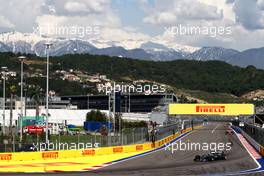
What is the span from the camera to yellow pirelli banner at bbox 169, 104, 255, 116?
88537mm

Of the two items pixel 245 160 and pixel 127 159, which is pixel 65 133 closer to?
pixel 127 159

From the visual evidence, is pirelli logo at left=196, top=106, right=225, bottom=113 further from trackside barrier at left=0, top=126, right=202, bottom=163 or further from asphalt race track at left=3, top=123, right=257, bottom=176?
asphalt race track at left=3, top=123, right=257, bottom=176

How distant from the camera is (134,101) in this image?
189625mm

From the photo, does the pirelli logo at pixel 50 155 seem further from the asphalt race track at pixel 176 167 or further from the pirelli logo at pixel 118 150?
the pirelli logo at pixel 118 150

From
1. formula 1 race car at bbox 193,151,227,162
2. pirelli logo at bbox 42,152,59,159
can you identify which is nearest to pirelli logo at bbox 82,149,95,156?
pirelli logo at bbox 42,152,59,159

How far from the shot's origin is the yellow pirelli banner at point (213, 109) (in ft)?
290

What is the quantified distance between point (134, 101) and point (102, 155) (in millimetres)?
144229

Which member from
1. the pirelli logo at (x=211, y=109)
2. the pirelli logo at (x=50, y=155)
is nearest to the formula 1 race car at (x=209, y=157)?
the pirelli logo at (x=50, y=155)

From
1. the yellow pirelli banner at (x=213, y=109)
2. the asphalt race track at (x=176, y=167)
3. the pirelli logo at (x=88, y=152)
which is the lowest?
the asphalt race track at (x=176, y=167)

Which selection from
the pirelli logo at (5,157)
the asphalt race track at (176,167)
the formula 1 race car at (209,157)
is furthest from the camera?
the formula 1 race car at (209,157)

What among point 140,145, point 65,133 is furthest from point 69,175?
point 65,133

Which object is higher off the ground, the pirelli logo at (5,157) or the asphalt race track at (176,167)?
the pirelli logo at (5,157)

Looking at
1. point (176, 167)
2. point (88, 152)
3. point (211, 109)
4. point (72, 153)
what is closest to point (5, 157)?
point (72, 153)

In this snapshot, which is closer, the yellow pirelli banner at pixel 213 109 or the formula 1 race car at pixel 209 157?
the formula 1 race car at pixel 209 157
